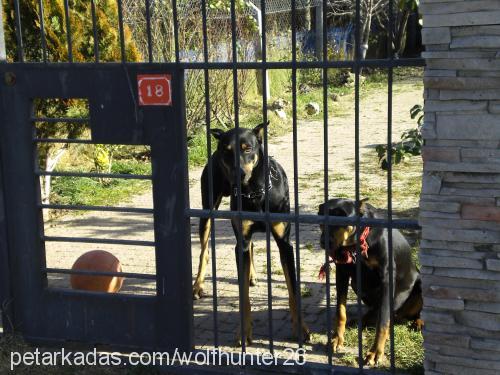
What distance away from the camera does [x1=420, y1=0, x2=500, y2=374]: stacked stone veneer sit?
3.60 meters

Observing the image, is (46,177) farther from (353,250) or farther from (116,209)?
(353,250)

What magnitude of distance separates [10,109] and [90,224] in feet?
13.3

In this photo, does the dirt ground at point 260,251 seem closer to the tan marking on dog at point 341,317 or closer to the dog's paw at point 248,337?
the dog's paw at point 248,337

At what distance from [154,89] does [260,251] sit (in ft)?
10.3

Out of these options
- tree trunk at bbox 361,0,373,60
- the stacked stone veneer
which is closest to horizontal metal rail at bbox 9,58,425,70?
the stacked stone veneer

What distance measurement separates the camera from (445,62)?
3.68 m

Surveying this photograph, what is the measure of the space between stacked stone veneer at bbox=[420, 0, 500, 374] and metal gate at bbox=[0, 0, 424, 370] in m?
0.59

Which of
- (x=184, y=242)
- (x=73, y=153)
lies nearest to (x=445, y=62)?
(x=184, y=242)

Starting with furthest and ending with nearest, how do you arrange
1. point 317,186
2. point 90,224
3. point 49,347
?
point 317,186
point 90,224
point 49,347

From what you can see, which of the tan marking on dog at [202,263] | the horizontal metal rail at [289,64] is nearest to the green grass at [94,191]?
the tan marking on dog at [202,263]

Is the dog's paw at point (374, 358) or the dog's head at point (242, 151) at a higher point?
the dog's head at point (242, 151)

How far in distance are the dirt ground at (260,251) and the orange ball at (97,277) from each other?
0.73m

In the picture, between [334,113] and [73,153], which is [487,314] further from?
[334,113]

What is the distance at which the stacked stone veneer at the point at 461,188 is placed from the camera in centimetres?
360
